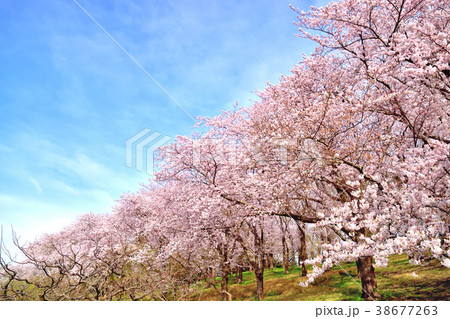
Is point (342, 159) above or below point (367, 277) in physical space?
above

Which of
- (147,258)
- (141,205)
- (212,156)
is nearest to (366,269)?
(212,156)

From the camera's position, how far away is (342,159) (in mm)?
7629

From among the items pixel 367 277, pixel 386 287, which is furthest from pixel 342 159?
pixel 386 287

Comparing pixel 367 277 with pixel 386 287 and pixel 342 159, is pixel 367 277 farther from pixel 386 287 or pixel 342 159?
pixel 342 159

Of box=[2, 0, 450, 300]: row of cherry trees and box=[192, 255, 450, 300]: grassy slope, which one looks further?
box=[192, 255, 450, 300]: grassy slope

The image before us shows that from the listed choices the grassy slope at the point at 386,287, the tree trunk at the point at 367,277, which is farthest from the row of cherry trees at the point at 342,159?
the grassy slope at the point at 386,287

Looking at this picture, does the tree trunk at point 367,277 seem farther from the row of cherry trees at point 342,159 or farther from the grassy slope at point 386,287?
the grassy slope at point 386,287

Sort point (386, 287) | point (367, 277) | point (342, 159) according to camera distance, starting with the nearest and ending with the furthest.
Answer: point (342, 159)
point (367, 277)
point (386, 287)

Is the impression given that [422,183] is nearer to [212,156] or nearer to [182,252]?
[212,156]

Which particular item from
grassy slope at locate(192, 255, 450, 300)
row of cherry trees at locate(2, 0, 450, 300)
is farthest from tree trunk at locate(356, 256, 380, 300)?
grassy slope at locate(192, 255, 450, 300)

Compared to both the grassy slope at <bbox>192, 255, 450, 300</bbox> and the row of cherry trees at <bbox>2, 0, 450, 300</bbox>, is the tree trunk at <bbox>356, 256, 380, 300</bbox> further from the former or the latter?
the grassy slope at <bbox>192, 255, 450, 300</bbox>

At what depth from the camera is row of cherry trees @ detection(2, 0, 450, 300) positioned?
577 centimetres

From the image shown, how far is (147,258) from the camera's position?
15.8 meters
